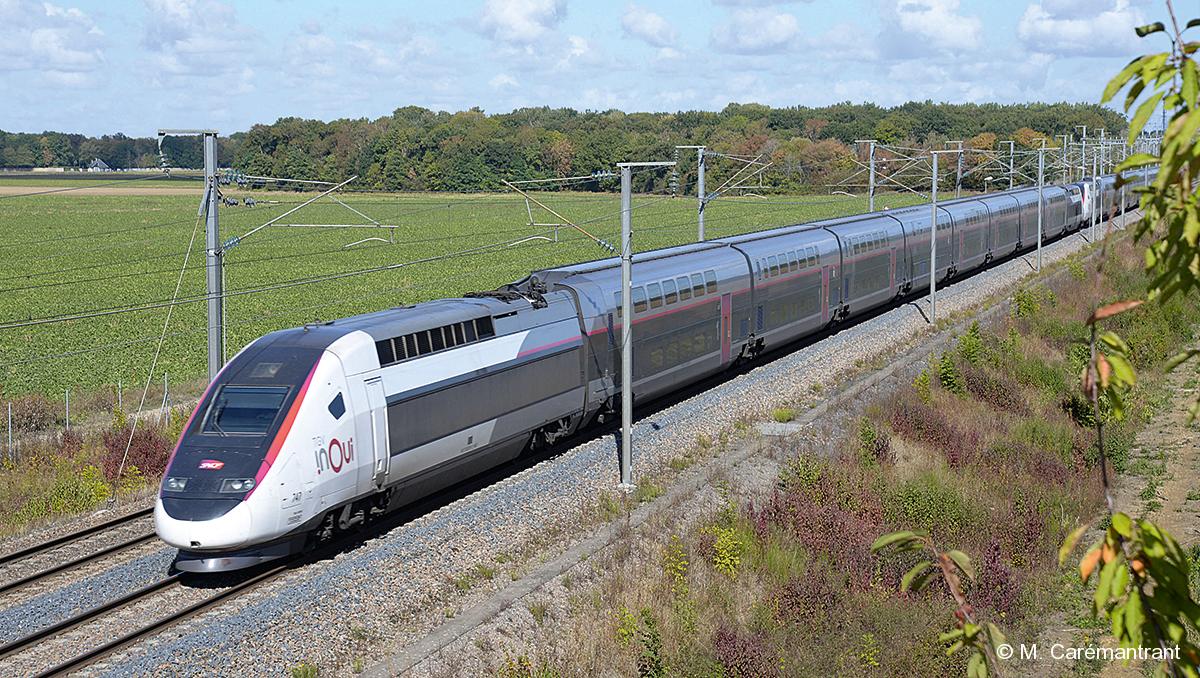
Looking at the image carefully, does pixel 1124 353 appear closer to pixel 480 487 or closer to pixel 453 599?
pixel 453 599

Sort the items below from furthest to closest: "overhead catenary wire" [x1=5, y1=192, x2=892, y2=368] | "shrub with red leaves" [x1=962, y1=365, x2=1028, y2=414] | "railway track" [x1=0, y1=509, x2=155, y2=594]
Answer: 1. "overhead catenary wire" [x1=5, y1=192, x2=892, y2=368]
2. "shrub with red leaves" [x1=962, y1=365, x2=1028, y2=414]
3. "railway track" [x1=0, y1=509, x2=155, y2=594]

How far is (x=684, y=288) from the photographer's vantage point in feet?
90.3

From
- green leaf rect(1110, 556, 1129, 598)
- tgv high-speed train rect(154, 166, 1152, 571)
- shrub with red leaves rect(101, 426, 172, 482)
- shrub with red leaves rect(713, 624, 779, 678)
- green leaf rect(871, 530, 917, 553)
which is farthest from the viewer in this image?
Result: shrub with red leaves rect(101, 426, 172, 482)

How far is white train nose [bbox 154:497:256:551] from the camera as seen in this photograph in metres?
15.9

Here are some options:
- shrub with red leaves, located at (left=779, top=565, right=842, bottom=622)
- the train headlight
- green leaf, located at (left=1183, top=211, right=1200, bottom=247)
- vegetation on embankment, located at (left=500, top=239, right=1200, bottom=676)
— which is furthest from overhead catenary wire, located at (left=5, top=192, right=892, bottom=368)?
green leaf, located at (left=1183, top=211, right=1200, bottom=247)

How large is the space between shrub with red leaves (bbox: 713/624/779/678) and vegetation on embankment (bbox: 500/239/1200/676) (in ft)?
0.08

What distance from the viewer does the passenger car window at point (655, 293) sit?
2598cm

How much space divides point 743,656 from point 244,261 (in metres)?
60.9

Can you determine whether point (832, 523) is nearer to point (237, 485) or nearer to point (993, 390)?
point (237, 485)

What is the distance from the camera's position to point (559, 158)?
263 ft

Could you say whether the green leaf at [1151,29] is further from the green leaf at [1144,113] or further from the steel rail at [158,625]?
the steel rail at [158,625]

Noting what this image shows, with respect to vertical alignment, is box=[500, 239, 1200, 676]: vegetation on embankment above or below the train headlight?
below

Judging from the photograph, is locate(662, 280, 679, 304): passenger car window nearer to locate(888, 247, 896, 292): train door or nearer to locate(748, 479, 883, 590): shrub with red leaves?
locate(748, 479, 883, 590): shrub with red leaves

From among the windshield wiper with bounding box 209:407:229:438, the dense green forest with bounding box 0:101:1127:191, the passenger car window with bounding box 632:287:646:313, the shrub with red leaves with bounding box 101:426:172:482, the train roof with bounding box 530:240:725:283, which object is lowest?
the shrub with red leaves with bounding box 101:426:172:482
